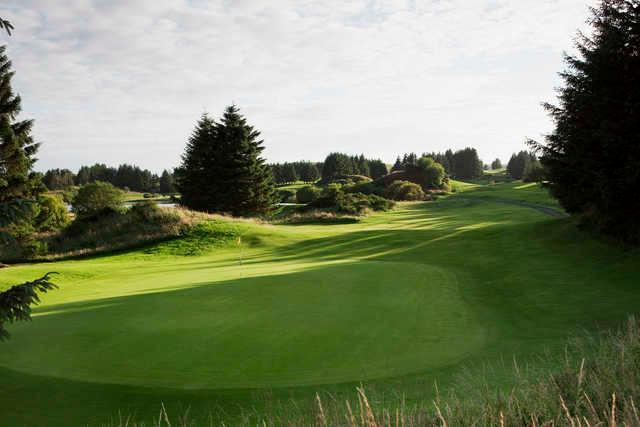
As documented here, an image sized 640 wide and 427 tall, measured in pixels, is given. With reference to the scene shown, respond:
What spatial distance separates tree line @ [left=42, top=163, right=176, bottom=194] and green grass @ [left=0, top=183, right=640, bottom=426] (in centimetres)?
13216

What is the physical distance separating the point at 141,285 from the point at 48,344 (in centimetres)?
568

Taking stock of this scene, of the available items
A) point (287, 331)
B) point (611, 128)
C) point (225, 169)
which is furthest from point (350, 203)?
point (287, 331)

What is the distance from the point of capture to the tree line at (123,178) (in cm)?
14012

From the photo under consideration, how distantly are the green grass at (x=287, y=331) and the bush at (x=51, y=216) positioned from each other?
37509 millimetres

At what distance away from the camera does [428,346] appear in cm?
732

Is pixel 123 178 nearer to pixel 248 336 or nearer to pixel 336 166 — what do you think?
pixel 336 166

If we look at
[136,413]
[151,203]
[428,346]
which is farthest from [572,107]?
[151,203]

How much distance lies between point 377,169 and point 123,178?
266ft

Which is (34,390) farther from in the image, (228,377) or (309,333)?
(309,333)

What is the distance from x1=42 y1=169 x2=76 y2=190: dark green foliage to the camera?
128 metres

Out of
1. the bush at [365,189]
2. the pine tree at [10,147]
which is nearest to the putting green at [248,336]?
the pine tree at [10,147]

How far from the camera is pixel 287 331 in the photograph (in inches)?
303

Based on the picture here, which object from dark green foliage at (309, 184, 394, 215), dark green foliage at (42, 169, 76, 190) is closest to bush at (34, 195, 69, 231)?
dark green foliage at (309, 184, 394, 215)

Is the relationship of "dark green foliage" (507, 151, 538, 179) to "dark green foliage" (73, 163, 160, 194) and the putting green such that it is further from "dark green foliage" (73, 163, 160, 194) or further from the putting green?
the putting green
